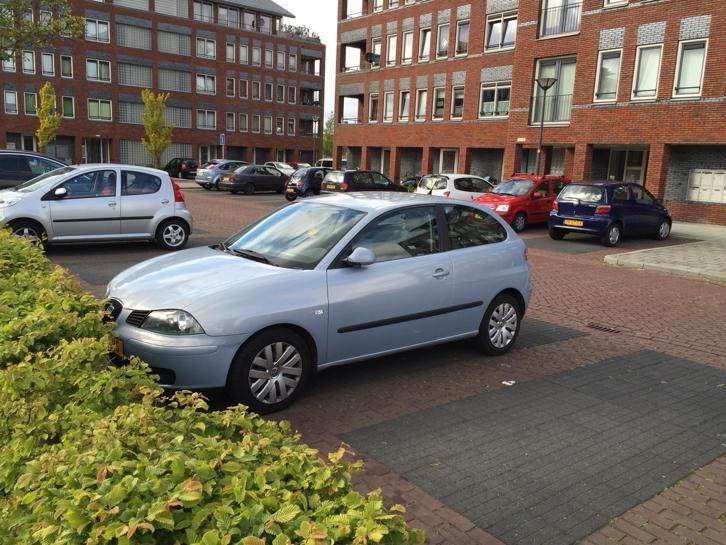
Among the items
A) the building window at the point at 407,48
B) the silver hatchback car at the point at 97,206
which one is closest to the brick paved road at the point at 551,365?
the silver hatchback car at the point at 97,206

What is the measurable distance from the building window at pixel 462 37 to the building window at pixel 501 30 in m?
1.64

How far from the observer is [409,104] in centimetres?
3853

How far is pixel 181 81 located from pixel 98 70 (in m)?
7.51

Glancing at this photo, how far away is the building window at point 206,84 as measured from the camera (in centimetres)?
6009

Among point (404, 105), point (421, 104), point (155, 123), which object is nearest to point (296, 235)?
point (421, 104)

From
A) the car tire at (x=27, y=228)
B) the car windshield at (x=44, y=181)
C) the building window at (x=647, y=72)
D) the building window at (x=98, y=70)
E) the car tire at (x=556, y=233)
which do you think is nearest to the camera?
the car tire at (x=27, y=228)

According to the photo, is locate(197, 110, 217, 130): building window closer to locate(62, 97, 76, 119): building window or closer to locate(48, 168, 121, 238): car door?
locate(62, 97, 76, 119): building window

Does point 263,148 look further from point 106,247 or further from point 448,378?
point 448,378

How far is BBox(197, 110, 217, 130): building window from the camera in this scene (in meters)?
60.3

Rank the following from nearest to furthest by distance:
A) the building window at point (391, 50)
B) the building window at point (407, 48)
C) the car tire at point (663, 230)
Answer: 1. the car tire at point (663, 230)
2. the building window at point (407, 48)
3. the building window at point (391, 50)

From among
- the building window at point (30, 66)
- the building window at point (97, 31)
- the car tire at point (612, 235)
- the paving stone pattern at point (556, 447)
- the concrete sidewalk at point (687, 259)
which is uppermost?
the building window at point (97, 31)

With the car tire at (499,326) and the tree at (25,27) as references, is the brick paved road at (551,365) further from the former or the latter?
the tree at (25,27)

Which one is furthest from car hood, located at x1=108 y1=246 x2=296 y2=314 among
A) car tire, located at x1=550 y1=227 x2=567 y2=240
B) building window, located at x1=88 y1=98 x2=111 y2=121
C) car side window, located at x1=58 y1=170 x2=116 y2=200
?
building window, located at x1=88 y1=98 x2=111 y2=121

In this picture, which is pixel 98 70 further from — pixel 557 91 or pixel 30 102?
pixel 557 91
